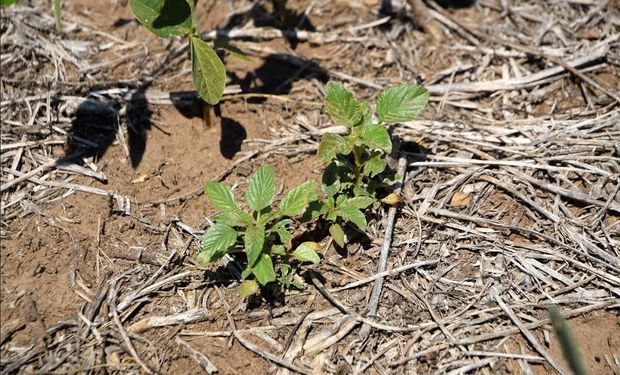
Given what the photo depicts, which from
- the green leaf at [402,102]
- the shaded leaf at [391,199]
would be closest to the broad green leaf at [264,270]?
the shaded leaf at [391,199]

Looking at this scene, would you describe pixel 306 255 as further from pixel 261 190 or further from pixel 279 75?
pixel 279 75

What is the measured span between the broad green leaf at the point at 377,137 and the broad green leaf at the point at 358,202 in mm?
171

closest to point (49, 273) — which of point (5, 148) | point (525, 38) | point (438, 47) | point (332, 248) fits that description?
point (5, 148)

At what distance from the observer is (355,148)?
76.2 inches

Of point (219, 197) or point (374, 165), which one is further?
point (374, 165)

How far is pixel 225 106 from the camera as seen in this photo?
237 centimetres

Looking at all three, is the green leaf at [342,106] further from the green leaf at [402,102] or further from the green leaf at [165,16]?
the green leaf at [165,16]

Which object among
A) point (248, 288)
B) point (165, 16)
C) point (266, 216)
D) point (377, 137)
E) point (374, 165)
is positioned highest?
point (165, 16)

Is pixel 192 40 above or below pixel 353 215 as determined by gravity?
above

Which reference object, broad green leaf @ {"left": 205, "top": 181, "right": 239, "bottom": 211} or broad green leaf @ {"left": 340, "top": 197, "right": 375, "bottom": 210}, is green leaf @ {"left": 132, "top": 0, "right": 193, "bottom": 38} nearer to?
broad green leaf @ {"left": 205, "top": 181, "right": 239, "bottom": 211}

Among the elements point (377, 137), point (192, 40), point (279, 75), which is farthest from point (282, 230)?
point (279, 75)

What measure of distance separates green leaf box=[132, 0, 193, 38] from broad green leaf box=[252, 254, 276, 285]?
785 mm

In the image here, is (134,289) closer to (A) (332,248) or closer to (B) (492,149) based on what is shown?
(A) (332,248)

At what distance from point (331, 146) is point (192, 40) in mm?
569
